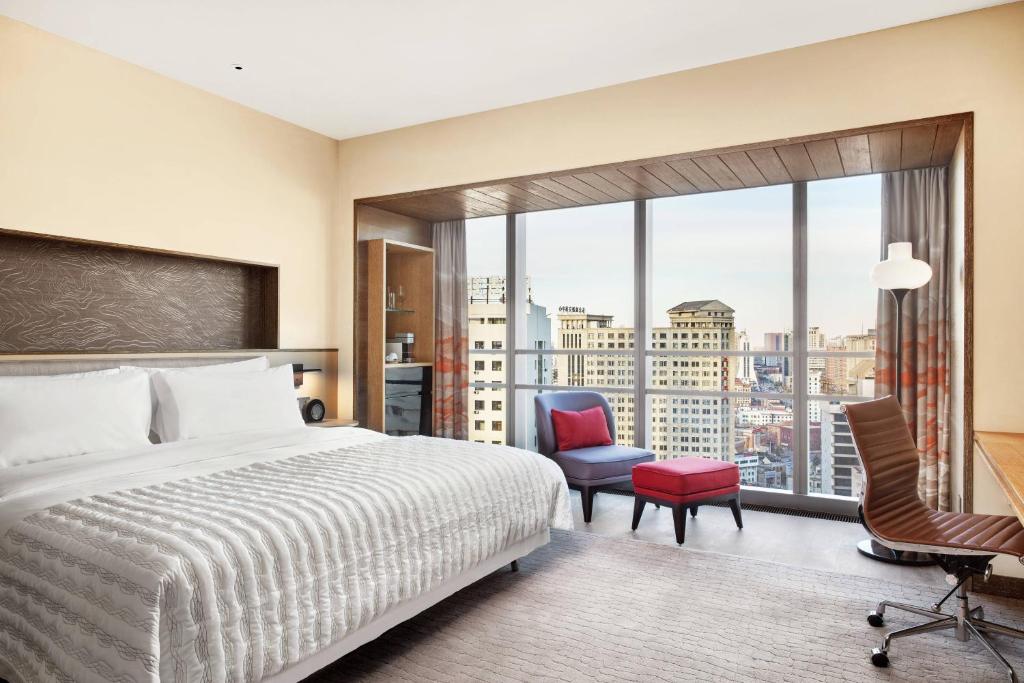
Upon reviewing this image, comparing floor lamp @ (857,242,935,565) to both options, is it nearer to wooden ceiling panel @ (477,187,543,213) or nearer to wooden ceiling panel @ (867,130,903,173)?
wooden ceiling panel @ (867,130,903,173)

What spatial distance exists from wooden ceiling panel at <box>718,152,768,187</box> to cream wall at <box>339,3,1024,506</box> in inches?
5.9

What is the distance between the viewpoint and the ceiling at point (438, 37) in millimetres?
3197

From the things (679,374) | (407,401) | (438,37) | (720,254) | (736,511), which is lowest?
(736,511)

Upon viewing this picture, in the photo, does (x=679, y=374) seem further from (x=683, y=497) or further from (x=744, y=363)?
(x=683, y=497)

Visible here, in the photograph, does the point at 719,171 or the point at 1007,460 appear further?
the point at 719,171

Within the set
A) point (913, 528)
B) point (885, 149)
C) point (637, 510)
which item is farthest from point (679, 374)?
point (913, 528)

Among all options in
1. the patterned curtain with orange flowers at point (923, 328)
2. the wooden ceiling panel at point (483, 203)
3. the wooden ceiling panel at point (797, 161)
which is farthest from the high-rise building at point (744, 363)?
the wooden ceiling panel at point (483, 203)

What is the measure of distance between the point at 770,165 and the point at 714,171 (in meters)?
0.34

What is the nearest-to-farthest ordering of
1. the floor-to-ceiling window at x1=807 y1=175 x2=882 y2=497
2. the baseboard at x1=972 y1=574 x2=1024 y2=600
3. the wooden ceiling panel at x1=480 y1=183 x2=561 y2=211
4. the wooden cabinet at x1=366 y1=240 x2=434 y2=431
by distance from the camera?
1. the baseboard at x1=972 y1=574 x2=1024 y2=600
2. the floor-to-ceiling window at x1=807 y1=175 x2=882 y2=497
3. the wooden ceiling panel at x1=480 y1=183 x2=561 y2=211
4. the wooden cabinet at x1=366 y1=240 x2=434 y2=431

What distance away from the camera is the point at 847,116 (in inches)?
137

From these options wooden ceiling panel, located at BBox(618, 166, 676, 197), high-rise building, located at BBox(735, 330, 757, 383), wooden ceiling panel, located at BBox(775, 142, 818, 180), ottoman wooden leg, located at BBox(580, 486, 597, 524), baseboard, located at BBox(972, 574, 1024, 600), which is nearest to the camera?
baseboard, located at BBox(972, 574, 1024, 600)

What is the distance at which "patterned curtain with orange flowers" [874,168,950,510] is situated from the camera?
13.3 ft

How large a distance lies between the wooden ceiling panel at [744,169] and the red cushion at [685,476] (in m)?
1.89

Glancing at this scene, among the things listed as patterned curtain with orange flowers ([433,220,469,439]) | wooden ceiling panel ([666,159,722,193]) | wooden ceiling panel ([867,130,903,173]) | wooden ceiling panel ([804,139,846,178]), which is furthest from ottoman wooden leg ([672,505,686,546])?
patterned curtain with orange flowers ([433,220,469,439])
